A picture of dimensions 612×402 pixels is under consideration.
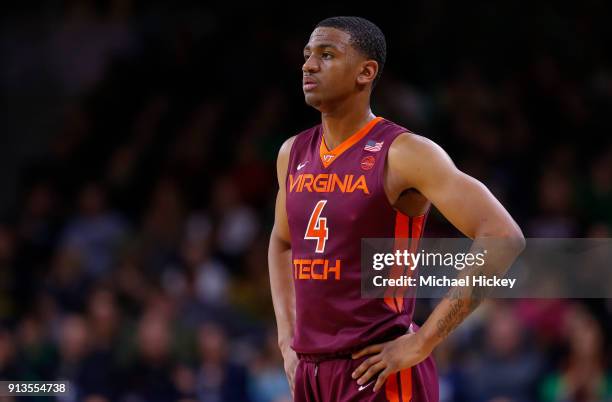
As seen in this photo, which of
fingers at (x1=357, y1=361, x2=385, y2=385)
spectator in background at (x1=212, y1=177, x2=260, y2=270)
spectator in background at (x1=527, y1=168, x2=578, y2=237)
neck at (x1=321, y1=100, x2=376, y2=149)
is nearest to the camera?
fingers at (x1=357, y1=361, x2=385, y2=385)

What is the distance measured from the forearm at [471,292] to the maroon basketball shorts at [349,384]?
0.26 meters

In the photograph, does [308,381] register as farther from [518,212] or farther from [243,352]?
[518,212]

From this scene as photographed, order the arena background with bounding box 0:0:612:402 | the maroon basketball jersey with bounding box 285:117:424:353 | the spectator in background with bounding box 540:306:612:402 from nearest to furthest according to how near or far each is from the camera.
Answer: the maroon basketball jersey with bounding box 285:117:424:353 → the spectator in background with bounding box 540:306:612:402 → the arena background with bounding box 0:0:612:402

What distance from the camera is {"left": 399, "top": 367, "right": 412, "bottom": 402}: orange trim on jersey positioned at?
4188 millimetres

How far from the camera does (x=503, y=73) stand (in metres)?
10.3

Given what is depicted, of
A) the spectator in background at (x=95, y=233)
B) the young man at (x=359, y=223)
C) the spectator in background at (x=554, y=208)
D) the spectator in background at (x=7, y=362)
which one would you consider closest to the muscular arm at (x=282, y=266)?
the young man at (x=359, y=223)

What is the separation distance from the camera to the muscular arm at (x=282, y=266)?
4656 millimetres

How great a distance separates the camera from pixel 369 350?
412 cm

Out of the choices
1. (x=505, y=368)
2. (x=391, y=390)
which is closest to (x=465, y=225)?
(x=391, y=390)

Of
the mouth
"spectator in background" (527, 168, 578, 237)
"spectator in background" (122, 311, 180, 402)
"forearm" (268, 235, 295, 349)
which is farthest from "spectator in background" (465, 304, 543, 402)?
the mouth

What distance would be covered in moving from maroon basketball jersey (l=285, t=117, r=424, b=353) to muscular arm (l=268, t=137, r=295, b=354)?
299 mm

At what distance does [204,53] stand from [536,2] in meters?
3.31

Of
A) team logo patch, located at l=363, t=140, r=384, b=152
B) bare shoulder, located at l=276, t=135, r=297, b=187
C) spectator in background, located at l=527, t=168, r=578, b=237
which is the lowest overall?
team logo patch, located at l=363, t=140, r=384, b=152

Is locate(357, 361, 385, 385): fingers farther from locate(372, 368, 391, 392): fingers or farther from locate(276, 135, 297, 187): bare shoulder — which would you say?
locate(276, 135, 297, 187): bare shoulder
